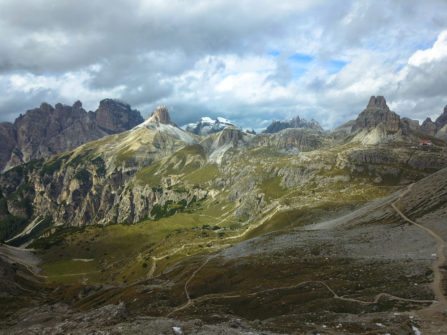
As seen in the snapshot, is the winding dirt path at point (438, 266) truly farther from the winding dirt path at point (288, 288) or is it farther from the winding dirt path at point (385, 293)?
the winding dirt path at point (288, 288)

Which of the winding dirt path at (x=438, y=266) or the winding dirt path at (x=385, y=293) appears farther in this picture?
the winding dirt path at (x=385, y=293)

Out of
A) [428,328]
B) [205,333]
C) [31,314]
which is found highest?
[205,333]

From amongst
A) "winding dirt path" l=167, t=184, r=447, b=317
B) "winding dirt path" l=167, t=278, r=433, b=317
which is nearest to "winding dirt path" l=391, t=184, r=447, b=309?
"winding dirt path" l=167, t=184, r=447, b=317

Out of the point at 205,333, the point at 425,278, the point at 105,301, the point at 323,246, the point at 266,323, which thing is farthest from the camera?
the point at 105,301

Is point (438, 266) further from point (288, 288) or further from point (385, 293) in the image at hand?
point (288, 288)

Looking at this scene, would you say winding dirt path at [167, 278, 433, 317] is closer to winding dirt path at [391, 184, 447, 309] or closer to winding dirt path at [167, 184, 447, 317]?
winding dirt path at [167, 184, 447, 317]

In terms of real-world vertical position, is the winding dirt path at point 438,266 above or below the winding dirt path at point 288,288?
above

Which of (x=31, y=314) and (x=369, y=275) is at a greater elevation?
(x=369, y=275)

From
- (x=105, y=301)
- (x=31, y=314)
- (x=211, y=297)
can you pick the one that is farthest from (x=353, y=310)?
(x=31, y=314)

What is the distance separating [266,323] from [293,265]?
43699 millimetres

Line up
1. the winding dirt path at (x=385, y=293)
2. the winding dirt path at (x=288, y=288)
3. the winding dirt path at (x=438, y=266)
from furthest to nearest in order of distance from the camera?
the winding dirt path at (x=288, y=288) → the winding dirt path at (x=385, y=293) → the winding dirt path at (x=438, y=266)

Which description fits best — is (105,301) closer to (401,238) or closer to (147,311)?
(147,311)

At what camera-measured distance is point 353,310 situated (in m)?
72.1

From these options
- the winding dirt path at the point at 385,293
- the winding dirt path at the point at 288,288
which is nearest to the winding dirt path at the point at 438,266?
the winding dirt path at the point at 385,293
